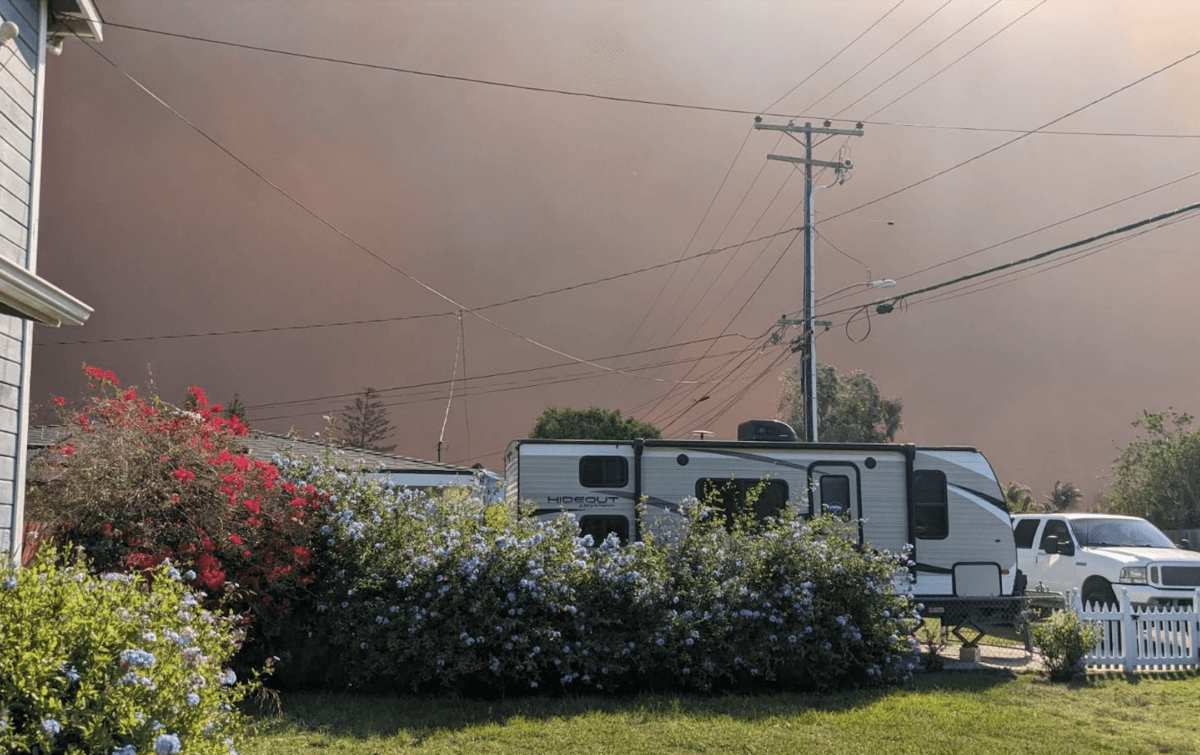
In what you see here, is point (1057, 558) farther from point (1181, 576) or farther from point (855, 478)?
point (855, 478)

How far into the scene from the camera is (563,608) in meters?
9.84

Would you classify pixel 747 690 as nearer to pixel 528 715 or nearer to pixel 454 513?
pixel 528 715

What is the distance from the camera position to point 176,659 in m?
5.38

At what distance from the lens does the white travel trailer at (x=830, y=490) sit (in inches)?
554

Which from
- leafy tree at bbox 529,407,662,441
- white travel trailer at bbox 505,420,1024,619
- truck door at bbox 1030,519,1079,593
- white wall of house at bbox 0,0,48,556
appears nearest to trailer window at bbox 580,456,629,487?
white travel trailer at bbox 505,420,1024,619

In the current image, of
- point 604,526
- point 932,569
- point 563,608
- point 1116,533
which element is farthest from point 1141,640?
point 563,608

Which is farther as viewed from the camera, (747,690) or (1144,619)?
(1144,619)

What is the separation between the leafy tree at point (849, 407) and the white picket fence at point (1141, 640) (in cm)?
4009

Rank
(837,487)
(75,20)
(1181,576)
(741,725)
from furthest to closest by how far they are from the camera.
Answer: (1181,576), (837,487), (75,20), (741,725)

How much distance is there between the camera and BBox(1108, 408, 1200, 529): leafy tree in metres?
39.3

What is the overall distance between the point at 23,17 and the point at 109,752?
7904 millimetres

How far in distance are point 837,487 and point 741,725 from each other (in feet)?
20.6

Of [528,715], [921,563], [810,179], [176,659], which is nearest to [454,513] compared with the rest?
[528,715]

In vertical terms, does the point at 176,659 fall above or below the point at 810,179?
below
